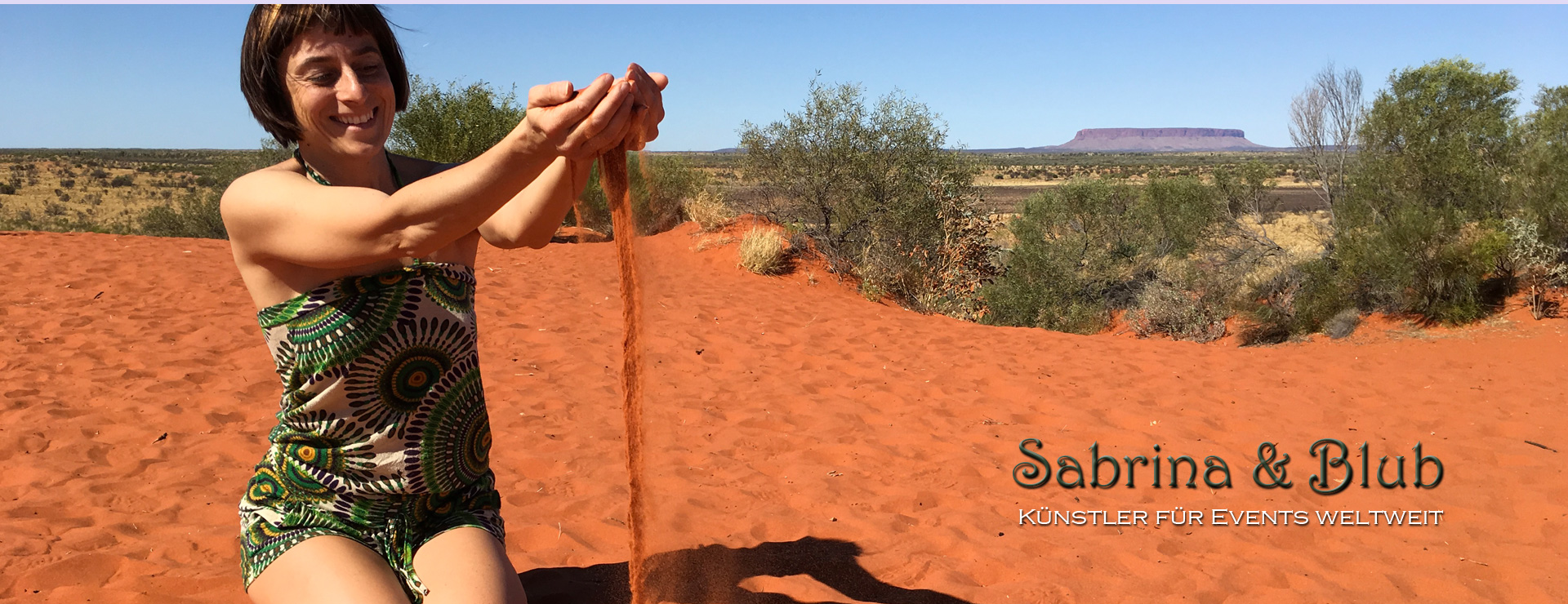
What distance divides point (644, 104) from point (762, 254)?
29.8 ft

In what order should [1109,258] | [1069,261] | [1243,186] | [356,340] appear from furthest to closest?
[1243,186], [1109,258], [1069,261], [356,340]

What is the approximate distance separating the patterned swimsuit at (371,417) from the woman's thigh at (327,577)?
0.03 m

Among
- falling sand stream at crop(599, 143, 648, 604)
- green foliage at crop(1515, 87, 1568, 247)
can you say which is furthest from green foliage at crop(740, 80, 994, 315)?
falling sand stream at crop(599, 143, 648, 604)

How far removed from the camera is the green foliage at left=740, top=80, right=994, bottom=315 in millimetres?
11812

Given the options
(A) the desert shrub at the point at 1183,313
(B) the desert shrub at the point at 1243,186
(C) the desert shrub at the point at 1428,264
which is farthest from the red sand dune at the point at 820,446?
(B) the desert shrub at the point at 1243,186

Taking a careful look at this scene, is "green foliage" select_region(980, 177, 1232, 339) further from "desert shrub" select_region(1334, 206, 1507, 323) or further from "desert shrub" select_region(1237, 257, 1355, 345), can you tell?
"desert shrub" select_region(1334, 206, 1507, 323)

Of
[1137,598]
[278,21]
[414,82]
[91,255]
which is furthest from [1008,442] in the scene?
[414,82]

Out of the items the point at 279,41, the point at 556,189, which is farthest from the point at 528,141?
the point at 279,41

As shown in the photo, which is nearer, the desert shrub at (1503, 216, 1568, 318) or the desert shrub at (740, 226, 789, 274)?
the desert shrub at (1503, 216, 1568, 318)

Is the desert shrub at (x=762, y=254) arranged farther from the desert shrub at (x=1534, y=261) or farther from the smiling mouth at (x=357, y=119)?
the smiling mouth at (x=357, y=119)

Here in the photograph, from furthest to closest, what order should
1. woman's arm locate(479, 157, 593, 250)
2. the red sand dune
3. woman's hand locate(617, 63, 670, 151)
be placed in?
the red sand dune < woman's arm locate(479, 157, 593, 250) < woman's hand locate(617, 63, 670, 151)

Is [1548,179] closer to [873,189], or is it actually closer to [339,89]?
[873,189]

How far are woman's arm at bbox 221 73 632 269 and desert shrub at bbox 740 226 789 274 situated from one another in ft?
29.7

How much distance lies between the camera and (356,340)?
1812 mm
